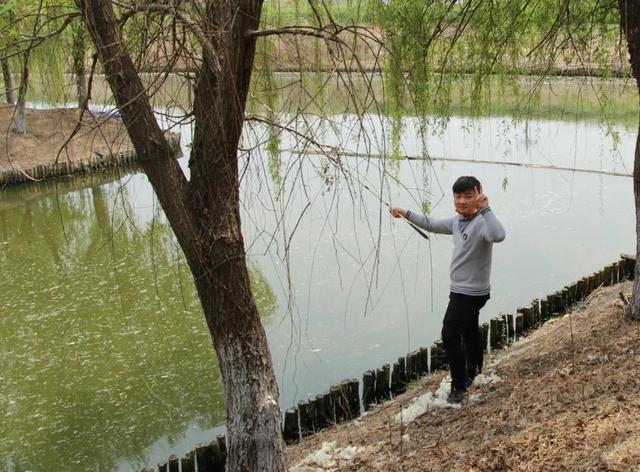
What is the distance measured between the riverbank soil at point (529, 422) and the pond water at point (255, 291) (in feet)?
2.37

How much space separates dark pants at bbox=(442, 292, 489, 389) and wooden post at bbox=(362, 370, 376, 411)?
125 centimetres

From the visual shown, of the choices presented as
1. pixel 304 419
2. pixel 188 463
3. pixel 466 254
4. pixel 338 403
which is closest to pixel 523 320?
pixel 338 403

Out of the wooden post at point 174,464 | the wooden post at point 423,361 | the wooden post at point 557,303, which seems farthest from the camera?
the wooden post at point 557,303

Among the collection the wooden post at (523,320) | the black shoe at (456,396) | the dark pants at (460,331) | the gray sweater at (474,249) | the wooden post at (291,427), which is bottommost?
the wooden post at (291,427)

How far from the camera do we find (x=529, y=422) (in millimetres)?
3434

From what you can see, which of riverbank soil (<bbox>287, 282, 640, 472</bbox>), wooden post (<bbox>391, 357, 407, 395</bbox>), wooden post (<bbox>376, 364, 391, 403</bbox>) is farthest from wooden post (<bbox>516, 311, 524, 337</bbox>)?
wooden post (<bbox>376, 364, 391, 403</bbox>)

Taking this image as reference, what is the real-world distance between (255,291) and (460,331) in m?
3.66

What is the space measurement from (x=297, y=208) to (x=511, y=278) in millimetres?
2552

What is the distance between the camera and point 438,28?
14.6 ft

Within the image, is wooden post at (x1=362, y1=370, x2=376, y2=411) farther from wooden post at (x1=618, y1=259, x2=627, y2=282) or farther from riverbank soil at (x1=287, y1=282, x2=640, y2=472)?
wooden post at (x1=618, y1=259, x2=627, y2=282)

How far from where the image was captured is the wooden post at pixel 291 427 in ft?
15.8

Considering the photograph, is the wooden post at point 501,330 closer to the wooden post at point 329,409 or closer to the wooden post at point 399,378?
the wooden post at point 399,378

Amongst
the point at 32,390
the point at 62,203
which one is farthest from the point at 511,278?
the point at 62,203

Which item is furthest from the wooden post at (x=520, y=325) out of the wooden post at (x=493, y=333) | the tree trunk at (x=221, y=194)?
the tree trunk at (x=221, y=194)
